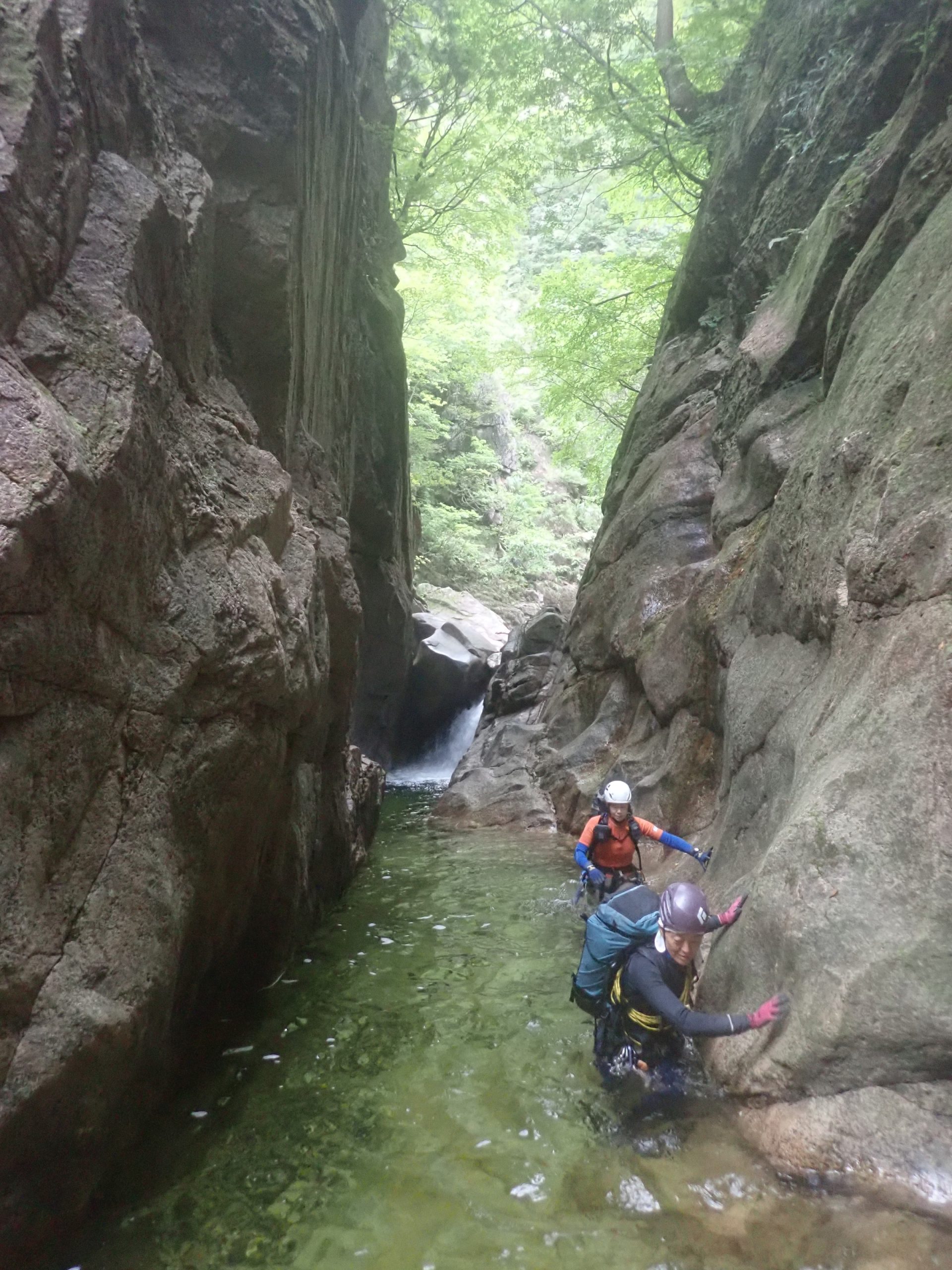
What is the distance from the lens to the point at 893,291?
6.69m

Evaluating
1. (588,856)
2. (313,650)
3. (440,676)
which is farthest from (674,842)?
(440,676)

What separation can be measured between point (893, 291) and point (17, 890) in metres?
7.95

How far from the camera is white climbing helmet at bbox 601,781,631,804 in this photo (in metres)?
7.59

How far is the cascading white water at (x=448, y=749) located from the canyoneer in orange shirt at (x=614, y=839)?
1599 cm

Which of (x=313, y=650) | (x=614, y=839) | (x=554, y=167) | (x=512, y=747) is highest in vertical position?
(x=554, y=167)

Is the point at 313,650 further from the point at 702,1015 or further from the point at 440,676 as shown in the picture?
the point at 440,676

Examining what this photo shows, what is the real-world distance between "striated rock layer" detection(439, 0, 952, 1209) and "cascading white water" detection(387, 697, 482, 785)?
354 inches

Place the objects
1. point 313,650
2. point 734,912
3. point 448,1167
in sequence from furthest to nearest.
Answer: point 313,650, point 734,912, point 448,1167

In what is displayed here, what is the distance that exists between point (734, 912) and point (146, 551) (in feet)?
A: 14.8

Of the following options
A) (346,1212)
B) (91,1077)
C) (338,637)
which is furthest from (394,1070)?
(338,637)

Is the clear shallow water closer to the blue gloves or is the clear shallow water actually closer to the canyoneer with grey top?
the canyoneer with grey top

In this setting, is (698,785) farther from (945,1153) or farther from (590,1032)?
(945,1153)

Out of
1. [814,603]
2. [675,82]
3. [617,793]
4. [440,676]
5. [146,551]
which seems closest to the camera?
[146,551]

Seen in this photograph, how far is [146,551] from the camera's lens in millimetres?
4574
